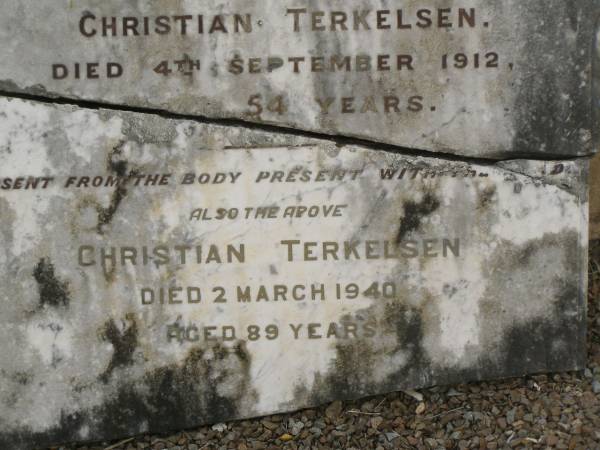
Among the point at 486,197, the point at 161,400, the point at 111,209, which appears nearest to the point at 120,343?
the point at 161,400

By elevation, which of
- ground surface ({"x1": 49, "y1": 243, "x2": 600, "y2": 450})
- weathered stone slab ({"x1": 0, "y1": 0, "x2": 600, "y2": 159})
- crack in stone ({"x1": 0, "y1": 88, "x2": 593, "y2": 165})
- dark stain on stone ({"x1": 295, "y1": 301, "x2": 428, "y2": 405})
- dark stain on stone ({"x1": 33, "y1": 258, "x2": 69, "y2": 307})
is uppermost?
weathered stone slab ({"x1": 0, "y1": 0, "x2": 600, "y2": 159})

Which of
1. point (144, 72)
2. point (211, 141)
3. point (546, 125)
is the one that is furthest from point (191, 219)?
point (546, 125)

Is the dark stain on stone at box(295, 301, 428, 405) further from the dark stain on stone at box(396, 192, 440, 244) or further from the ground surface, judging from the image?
the dark stain on stone at box(396, 192, 440, 244)

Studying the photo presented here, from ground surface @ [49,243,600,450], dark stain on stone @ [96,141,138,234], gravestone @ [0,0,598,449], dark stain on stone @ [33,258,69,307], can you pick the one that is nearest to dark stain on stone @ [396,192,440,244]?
gravestone @ [0,0,598,449]

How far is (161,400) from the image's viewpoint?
2.76m

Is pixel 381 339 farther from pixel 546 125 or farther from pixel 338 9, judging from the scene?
pixel 338 9

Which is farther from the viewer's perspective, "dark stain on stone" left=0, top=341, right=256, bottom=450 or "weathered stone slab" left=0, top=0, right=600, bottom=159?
"dark stain on stone" left=0, top=341, right=256, bottom=450

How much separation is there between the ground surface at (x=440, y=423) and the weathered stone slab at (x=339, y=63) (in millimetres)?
879

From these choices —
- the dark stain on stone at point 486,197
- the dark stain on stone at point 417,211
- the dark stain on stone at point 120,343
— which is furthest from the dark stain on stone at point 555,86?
the dark stain on stone at point 120,343

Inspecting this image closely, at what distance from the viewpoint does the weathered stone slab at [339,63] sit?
8.47 ft

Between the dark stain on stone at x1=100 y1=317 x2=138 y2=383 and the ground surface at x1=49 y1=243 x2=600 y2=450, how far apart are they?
0.94 ft

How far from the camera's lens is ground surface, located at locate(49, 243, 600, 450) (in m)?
2.76

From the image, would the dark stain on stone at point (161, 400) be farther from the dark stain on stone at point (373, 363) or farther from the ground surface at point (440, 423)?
the dark stain on stone at point (373, 363)

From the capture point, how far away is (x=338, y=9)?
102 inches
